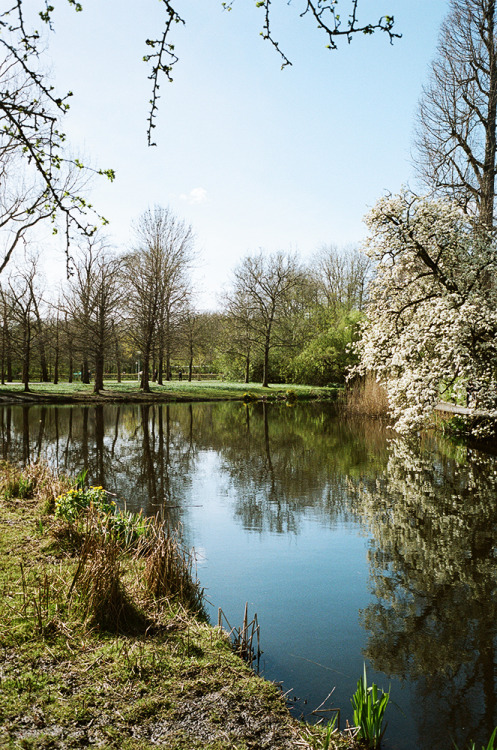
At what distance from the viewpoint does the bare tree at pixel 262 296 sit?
132ft

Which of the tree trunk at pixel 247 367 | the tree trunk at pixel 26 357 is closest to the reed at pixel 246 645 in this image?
the tree trunk at pixel 26 357

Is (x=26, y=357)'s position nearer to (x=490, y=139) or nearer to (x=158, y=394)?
(x=158, y=394)

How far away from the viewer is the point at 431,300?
1357 centimetres

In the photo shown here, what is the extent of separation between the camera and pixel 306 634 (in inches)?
183

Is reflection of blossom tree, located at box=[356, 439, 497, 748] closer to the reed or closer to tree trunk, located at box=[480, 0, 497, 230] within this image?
the reed

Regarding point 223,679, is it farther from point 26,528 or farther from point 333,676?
point 26,528

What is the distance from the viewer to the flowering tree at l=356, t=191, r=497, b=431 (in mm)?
12406

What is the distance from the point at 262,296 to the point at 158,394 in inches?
482

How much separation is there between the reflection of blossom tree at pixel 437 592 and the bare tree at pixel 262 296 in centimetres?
3059

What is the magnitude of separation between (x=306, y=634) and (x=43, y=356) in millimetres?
41810

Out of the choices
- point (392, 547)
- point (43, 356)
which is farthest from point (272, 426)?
point (43, 356)

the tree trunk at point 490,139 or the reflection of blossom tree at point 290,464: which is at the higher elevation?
the tree trunk at point 490,139

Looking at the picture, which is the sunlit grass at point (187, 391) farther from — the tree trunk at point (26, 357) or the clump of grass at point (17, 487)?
the clump of grass at point (17, 487)

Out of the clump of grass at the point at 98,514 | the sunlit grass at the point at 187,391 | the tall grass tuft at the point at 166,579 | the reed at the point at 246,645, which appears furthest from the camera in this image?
the sunlit grass at the point at 187,391
